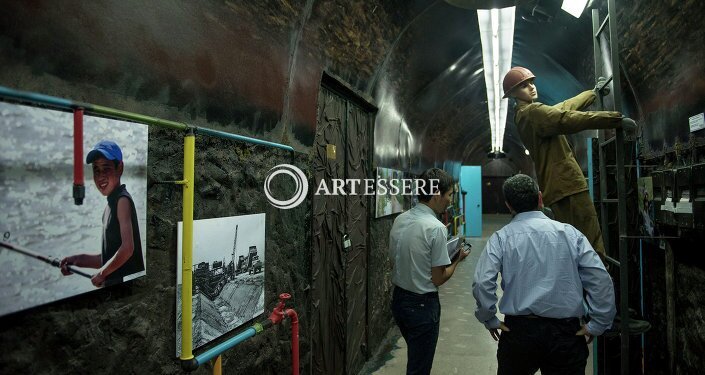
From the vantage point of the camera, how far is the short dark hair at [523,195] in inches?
87.9

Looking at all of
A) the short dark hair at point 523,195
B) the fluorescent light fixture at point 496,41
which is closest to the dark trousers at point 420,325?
the short dark hair at point 523,195

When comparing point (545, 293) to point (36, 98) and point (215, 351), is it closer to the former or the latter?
point (215, 351)

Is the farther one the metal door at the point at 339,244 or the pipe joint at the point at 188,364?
the metal door at the point at 339,244

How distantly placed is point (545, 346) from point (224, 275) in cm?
169

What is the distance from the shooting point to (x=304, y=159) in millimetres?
2898

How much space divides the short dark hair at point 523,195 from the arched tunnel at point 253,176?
493 mm

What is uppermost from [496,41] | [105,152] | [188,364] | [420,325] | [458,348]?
[496,41]

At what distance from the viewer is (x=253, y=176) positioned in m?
2.31

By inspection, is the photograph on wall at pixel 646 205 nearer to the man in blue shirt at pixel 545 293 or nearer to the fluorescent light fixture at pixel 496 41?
the man in blue shirt at pixel 545 293

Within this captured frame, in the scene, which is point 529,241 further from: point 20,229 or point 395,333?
point 395,333

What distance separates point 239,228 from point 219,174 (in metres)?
0.31

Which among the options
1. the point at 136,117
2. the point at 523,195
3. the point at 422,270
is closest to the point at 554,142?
the point at 523,195

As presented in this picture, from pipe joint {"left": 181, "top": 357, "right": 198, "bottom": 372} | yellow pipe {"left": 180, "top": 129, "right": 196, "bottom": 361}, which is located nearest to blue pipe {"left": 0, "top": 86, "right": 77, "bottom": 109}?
yellow pipe {"left": 180, "top": 129, "right": 196, "bottom": 361}

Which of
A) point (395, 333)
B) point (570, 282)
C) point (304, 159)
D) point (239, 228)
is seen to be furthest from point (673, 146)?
point (395, 333)
